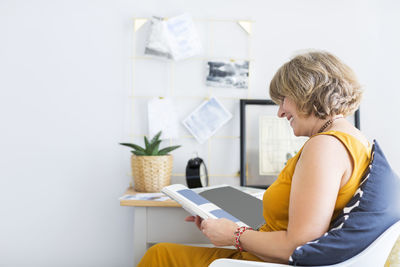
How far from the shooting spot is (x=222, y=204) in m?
1.10

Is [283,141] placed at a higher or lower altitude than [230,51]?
lower

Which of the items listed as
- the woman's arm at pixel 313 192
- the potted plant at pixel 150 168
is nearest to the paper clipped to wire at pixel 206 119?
the potted plant at pixel 150 168

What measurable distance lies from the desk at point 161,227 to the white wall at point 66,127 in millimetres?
365

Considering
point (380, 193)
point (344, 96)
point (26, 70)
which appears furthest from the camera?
point (26, 70)

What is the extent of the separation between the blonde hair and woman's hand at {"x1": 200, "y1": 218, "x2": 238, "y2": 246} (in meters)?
0.35

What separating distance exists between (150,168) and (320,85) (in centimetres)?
85

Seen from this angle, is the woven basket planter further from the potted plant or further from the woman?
the woman

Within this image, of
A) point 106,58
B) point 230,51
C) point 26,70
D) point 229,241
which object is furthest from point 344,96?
point 26,70

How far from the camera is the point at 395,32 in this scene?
1725mm

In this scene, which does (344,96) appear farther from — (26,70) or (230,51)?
(26,70)

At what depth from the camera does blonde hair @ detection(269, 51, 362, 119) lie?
80 cm

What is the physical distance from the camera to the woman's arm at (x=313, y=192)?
67cm

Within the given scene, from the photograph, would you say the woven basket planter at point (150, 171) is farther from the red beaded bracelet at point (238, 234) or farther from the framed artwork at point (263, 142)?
the red beaded bracelet at point (238, 234)

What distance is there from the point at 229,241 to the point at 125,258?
976mm
